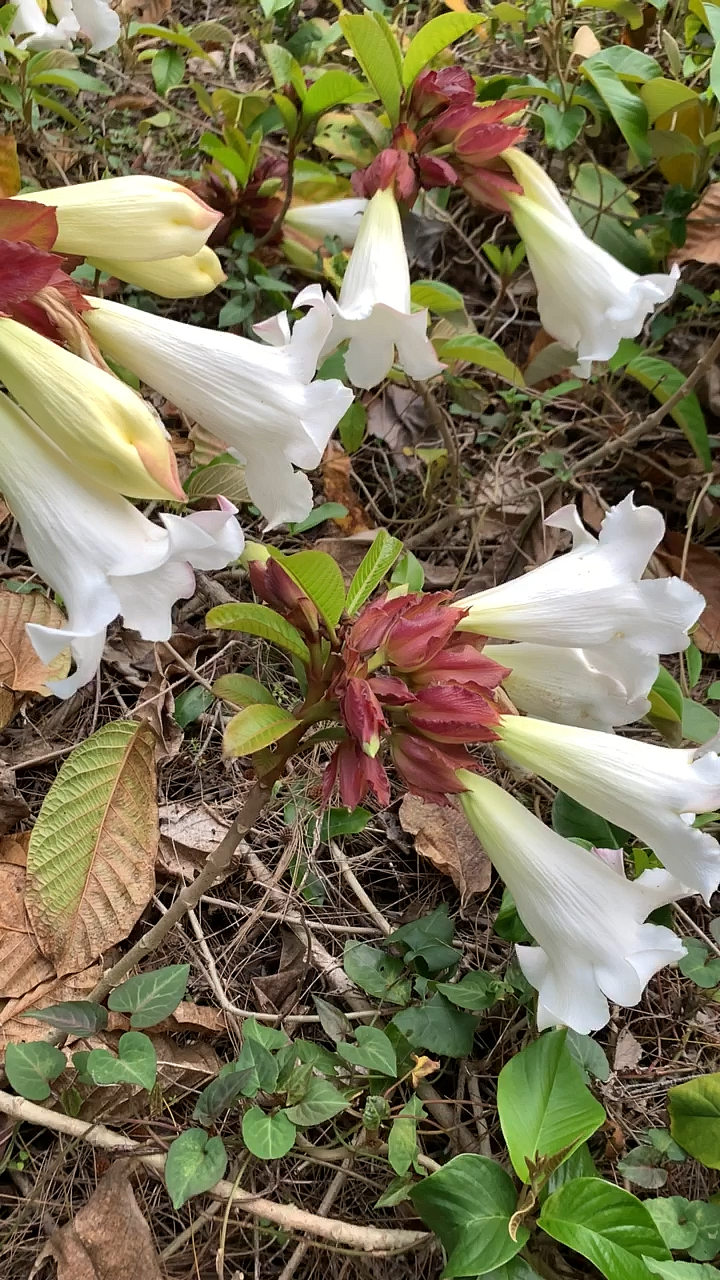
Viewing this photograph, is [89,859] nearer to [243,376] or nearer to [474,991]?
[474,991]

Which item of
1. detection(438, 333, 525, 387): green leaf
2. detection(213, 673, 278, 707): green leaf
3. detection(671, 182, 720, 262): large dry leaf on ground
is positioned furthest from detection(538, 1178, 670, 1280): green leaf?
detection(671, 182, 720, 262): large dry leaf on ground

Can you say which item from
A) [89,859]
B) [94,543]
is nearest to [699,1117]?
[89,859]

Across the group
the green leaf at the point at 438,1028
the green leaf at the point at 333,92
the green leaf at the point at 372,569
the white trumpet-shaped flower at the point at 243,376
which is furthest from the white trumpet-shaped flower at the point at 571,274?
the green leaf at the point at 438,1028

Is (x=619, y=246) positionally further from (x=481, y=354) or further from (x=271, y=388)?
(x=271, y=388)

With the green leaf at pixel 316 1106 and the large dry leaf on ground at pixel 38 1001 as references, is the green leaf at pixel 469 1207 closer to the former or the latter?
the green leaf at pixel 316 1106

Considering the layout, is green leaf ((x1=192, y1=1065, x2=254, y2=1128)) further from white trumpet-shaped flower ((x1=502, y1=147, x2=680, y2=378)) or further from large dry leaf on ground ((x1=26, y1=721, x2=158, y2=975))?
white trumpet-shaped flower ((x1=502, y1=147, x2=680, y2=378))

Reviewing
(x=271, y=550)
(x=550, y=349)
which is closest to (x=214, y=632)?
(x=271, y=550)
